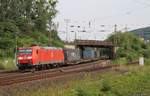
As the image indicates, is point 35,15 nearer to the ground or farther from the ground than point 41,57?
farther from the ground

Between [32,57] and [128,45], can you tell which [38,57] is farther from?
[128,45]

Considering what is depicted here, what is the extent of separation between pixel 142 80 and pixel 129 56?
52951mm

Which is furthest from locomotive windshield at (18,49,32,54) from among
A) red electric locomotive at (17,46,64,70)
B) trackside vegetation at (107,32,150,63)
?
trackside vegetation at (107,32,150,63)

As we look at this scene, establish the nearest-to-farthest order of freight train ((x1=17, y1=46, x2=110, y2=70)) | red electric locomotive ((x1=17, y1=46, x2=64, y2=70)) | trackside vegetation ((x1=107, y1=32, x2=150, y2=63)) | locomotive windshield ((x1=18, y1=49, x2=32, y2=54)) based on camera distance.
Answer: red electric locomotive ((x1=17, y1=46, x2=64, y2=70))
freight train ((x1=17, y1=46, x2=110, y2=70))
locomotive windshield ((x1=18, y1=49, x2=32, y2=54))
trackside vegetation ((x1=107, y1=32, x2=150, y2=63))

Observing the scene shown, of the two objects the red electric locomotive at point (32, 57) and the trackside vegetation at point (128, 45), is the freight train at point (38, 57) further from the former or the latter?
the trackside vegetation at point (128, 45)

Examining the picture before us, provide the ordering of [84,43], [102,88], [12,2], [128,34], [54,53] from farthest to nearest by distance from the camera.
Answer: [128,34]
[84,43]
[12,2]
[54,53]
[102,88]

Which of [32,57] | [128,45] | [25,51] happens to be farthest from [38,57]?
[128,45]

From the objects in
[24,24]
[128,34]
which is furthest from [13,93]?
[128,34]

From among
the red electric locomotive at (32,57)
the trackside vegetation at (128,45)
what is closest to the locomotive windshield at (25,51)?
the red electric locomotive at (32,57)

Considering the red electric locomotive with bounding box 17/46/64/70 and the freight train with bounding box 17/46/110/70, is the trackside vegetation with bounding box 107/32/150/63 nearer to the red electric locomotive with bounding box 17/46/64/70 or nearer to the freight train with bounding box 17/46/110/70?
the freight train with bounding box 17/46/110/70

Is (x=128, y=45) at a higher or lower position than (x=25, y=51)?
lower

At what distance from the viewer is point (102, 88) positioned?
2380 cm

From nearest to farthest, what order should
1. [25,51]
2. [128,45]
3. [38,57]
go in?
1. [25,51]
2. [38,57]
3. [128,45]

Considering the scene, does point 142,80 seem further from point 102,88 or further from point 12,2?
point 12,2
